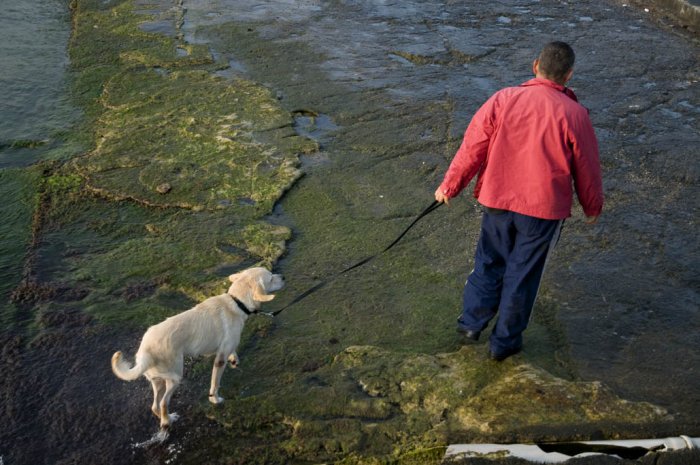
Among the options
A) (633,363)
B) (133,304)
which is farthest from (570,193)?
(133,304)

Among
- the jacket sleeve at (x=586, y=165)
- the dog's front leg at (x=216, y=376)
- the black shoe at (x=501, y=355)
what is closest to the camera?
the jacket sleeve at (x=586, y=165)

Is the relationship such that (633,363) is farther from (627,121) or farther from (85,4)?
(85,4)

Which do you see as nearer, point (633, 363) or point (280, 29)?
point (633, 363)

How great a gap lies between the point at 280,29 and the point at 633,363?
963cm

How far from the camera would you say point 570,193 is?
409 centimetres

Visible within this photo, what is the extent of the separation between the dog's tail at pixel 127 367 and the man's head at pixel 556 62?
3.04 meters

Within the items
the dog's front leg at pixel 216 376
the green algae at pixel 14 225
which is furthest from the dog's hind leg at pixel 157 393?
the green algae at pixel 14 225

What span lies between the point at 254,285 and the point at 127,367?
1024 mm

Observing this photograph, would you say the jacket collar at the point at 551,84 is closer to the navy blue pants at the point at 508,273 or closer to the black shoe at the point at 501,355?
the navy blue pants at the point at 508,273

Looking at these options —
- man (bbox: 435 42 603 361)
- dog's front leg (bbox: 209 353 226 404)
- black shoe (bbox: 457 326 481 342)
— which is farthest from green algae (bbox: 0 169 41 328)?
man (bbox: 435 42 603 361)

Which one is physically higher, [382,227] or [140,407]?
[382,227]

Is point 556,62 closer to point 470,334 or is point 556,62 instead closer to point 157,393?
point 470,334

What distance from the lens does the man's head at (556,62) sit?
3928 mm

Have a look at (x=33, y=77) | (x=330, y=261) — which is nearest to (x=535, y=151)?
(x=330, y=261)
